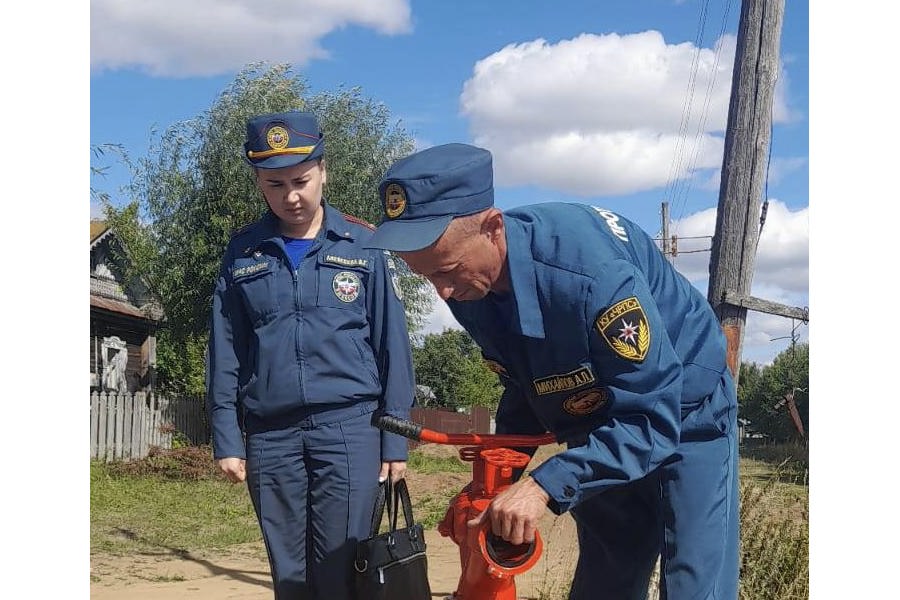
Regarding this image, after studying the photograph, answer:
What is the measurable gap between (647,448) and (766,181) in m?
3.51

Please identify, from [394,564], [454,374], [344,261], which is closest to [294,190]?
[344,261]

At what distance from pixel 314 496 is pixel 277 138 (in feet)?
3.84

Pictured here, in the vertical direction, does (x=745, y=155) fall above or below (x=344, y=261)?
above

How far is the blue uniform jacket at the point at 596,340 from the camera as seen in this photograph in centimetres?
210

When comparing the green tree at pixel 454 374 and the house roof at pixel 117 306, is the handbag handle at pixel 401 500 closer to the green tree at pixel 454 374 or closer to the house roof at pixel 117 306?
the house roof at pixel 117 306

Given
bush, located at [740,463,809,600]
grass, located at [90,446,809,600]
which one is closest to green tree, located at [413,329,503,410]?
grass, located at [90,446,809,600]

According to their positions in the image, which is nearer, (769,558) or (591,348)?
(591,348)

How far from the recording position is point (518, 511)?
2.04 m

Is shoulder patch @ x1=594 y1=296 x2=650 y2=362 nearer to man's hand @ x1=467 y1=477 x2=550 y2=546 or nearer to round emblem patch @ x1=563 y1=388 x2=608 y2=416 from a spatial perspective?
round emblem patch @ x1=563 y1=388 x2=608 y2=416

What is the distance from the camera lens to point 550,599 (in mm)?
5457

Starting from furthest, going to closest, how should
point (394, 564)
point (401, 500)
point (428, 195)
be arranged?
point (401, 500), point (394, 564), point (428, 195)

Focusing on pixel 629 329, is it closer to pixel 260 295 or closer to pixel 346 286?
pixel 346 286

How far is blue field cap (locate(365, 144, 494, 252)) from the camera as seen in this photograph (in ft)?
6.99

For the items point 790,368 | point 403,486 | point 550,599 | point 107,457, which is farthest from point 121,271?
point 403,486
